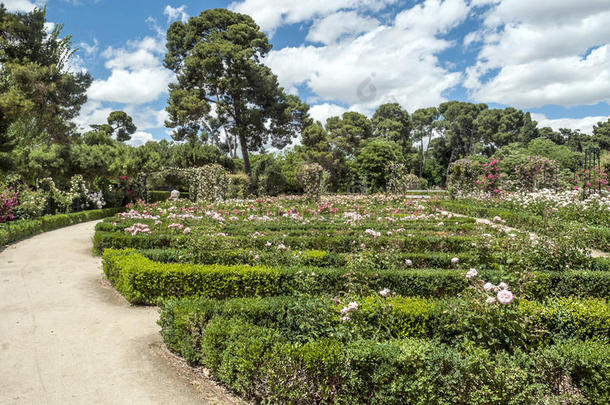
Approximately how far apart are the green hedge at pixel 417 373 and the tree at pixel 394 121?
154ft

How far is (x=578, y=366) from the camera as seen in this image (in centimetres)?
319

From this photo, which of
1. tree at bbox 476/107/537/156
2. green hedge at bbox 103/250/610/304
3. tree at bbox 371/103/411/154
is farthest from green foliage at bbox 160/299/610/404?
tree at bbox 476/107/537/156

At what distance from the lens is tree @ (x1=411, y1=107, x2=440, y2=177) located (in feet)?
170

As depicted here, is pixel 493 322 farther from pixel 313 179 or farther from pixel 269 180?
pixel 269 180

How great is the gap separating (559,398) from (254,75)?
2797 cm

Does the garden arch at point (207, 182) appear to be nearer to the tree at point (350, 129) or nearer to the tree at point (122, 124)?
the tree at point (350, 129)

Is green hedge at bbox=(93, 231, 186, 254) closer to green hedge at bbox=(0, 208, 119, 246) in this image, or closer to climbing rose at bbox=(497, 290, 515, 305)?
green hedge at bbox=(0, 208, 119, 246)

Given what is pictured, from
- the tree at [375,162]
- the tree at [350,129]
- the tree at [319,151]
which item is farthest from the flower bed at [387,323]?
the tree at [350,129]

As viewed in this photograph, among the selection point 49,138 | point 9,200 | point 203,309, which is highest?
point 49,138

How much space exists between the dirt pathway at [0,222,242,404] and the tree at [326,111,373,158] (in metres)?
34.2

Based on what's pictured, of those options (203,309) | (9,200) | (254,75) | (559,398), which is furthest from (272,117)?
(559,398)

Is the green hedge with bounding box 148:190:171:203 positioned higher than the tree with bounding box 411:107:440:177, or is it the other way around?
the tree with bounding box 411:107:440:177

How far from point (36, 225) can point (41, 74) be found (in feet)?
41.1

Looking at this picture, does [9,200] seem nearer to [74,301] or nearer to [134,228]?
[134,228]
